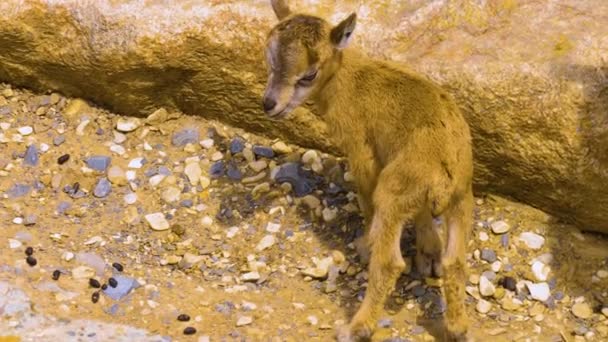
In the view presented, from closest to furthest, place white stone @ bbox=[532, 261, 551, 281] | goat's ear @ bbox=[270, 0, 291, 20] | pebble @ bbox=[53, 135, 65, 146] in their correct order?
white stone @ bbox=[532, 261, 551, 281]
goat's ear @ bbox=[270, 0, 291, 20]
pebble @ bbox=[53, 135, 65, 146]

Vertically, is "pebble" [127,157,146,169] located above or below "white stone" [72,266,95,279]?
above

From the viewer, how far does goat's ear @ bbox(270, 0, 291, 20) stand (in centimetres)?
739

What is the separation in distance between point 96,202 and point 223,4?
1.78m

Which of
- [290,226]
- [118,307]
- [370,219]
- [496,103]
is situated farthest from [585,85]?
[118,307]

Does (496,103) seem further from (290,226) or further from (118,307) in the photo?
(118,307)

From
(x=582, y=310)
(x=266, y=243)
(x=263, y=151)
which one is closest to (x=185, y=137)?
(x=263, y=151)

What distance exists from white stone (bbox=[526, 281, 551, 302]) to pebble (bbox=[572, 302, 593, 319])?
0.63 feet

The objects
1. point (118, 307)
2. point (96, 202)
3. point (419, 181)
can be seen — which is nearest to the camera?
point (419, 181)

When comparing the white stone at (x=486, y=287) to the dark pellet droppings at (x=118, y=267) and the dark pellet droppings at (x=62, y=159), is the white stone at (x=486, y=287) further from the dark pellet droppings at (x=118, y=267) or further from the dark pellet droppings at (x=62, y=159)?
the dark pellet droppings at (x=62, y=159)

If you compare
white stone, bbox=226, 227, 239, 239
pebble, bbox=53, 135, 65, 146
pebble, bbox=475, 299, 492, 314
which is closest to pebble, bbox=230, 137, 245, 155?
white stone, bbox=226, 227, 239, 239

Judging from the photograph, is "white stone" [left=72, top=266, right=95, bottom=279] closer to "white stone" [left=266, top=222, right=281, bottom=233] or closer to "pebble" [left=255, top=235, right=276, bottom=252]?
"pebble" [left=255, top=235, right=276, bottom=252]

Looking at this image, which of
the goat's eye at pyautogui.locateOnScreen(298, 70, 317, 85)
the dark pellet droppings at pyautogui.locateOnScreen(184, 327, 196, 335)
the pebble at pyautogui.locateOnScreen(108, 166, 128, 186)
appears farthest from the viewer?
the pebble at pyautogui.locateOnScreen(108, 166, 128, 186)

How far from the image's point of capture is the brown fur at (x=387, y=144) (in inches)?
256

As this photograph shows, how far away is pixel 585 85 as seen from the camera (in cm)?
703
